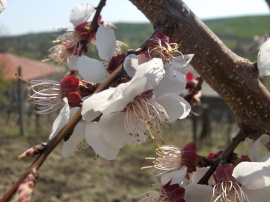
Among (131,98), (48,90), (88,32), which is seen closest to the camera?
(131,98)

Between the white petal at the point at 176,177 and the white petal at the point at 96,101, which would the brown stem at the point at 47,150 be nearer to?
the white petal at the point at 96,101

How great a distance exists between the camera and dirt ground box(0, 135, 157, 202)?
14.3 feet

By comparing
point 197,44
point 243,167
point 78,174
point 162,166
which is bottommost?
point 78,174

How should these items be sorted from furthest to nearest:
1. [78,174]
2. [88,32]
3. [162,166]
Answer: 1. [78,174]
2. [88,32]
3. [162,166]

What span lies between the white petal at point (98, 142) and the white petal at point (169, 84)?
0.10 meters

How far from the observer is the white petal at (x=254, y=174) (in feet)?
2.14

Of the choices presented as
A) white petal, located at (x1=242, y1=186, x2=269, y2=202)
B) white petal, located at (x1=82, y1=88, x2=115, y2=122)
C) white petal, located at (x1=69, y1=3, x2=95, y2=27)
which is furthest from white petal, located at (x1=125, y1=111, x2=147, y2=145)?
white petal, located at (x1=69, y1=3, x2=95, y2=27)

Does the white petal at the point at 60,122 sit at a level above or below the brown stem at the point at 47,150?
below

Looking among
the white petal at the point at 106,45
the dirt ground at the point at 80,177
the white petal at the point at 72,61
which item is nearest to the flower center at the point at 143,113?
the white petal at the point at 106,45

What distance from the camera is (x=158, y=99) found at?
0.63 metres

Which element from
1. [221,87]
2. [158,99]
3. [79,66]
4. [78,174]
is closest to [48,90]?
[79,66]

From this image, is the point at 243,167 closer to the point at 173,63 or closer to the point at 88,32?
the point at 173,63

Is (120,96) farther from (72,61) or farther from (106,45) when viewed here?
(72,61)

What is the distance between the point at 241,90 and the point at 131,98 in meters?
0.26
